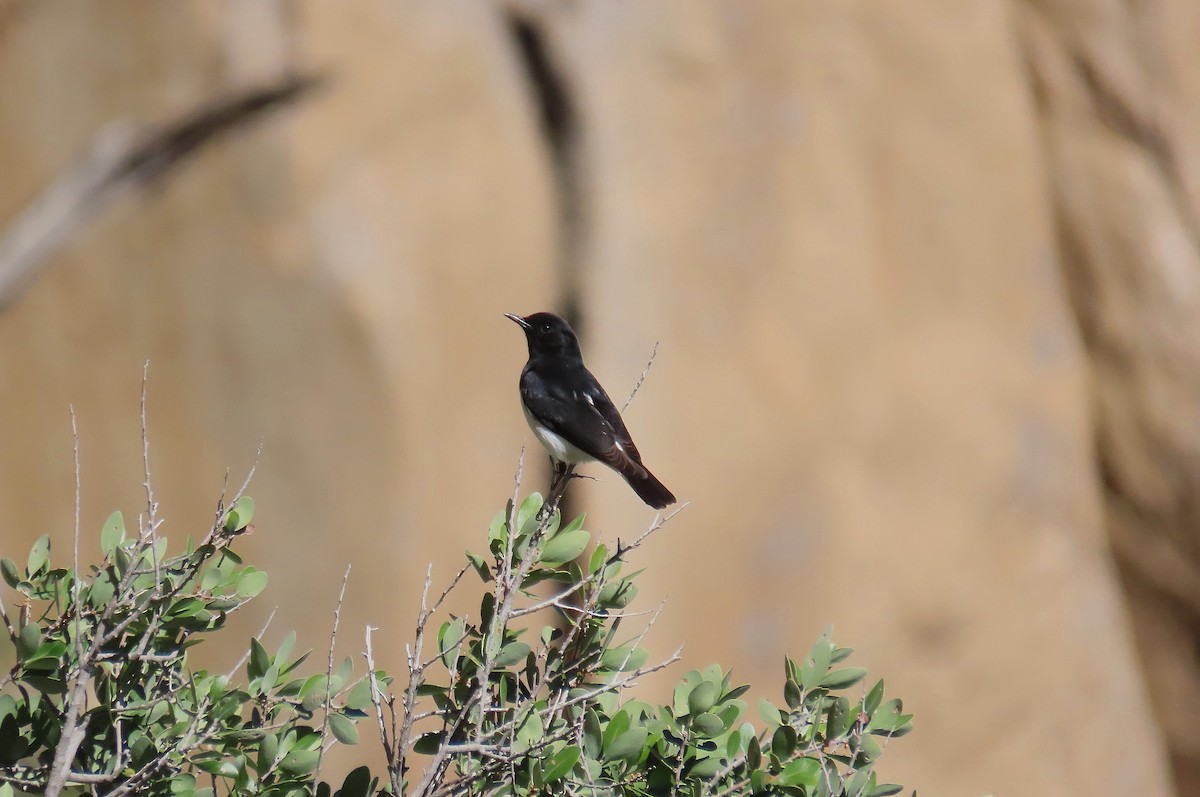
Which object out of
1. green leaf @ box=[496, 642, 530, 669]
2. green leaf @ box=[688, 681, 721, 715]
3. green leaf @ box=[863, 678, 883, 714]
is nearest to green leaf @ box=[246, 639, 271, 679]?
green leaf @ box=[496, 642, 530, 669]

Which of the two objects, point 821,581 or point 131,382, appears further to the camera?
point 821,581

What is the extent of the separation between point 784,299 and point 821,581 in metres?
1.78

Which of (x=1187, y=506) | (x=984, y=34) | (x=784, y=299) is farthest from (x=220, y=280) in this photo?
(x=1187, y=506)

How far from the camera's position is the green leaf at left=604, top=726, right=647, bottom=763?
2568 millimetres

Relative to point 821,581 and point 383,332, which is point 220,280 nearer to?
point 383,332

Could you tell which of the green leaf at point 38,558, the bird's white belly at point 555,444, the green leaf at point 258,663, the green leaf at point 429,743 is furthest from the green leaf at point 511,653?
the bird's white belly at point 555,444

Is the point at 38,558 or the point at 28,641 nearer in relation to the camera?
the point at 28,641

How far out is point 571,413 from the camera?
4574 millimetres

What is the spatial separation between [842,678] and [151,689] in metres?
1.60

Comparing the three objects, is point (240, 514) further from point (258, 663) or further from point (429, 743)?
point (429, 743)

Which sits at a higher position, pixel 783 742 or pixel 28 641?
pixel 28 641

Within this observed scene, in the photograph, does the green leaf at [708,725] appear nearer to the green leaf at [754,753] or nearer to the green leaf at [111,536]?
the green leaf at [754,753]

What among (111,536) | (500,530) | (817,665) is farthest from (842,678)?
(111,536)

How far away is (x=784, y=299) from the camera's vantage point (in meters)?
7.72
